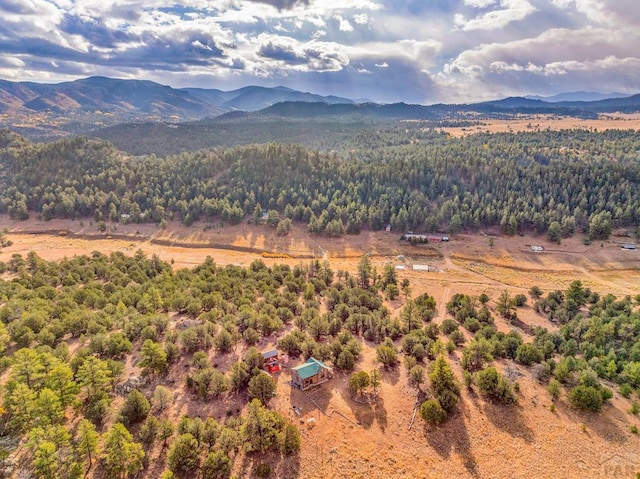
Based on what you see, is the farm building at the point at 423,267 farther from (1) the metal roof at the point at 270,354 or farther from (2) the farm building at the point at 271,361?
(2) the farm building at the point at 271,361

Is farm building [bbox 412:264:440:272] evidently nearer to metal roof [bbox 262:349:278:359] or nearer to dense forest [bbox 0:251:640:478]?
dense forest [bbox 0:251:640:478]

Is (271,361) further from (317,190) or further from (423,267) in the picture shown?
(317,190)

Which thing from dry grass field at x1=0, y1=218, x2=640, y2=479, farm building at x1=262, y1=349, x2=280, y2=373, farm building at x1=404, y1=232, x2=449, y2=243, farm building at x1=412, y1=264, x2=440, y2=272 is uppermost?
farm building at x1=262, y1=349, x2=280, y2=373

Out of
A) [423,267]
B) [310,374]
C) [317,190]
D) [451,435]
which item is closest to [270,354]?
[310,374]

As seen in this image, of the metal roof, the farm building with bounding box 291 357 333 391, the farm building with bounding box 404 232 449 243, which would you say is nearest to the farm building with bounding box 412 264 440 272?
the farm building with bounding box 404 232 449 243

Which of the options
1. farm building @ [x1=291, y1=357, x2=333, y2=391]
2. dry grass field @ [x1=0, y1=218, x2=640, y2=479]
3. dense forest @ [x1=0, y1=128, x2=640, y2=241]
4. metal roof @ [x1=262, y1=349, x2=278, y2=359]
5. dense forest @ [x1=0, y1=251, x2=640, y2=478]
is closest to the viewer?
dry grass field @ [x1=0, y1=218, x2=640, y2=479]

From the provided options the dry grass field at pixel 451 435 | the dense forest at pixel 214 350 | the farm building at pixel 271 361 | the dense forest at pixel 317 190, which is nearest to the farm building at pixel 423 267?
the dense forest at pixel 214 350

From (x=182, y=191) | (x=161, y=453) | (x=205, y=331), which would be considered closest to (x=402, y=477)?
(x=161, y=453)
